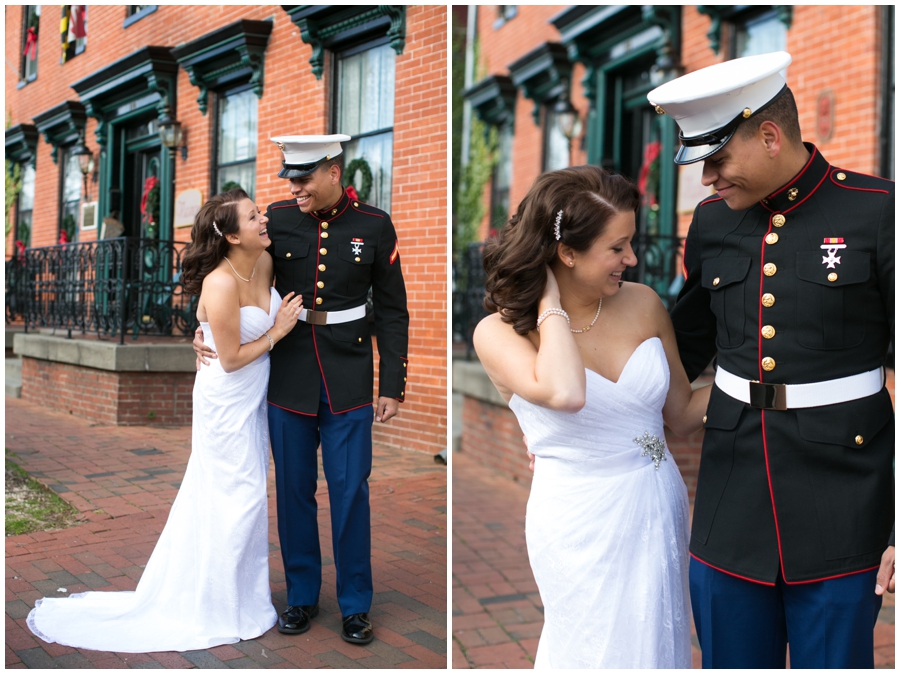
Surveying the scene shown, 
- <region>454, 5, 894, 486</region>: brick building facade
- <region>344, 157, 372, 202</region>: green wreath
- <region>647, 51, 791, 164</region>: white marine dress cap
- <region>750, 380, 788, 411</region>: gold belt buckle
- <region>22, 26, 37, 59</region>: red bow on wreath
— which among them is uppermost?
<region>454, 5, 894, 486</region>: brick building facade

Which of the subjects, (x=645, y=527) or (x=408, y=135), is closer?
(x=645, y=527)

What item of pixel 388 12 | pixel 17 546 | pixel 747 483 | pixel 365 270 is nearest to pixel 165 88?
pixel 388 12

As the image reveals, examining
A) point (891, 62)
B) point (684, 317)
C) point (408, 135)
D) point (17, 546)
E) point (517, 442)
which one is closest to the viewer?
point (684, 317)

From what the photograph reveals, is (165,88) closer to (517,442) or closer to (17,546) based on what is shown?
(17,546)

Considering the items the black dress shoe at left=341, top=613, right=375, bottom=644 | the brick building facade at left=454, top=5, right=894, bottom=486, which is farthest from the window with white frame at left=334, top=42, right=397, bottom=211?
the black dress shoe at left=341, top=613, right=375, bottom=644

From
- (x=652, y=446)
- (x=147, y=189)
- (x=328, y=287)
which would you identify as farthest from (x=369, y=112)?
(x=652, y=446)

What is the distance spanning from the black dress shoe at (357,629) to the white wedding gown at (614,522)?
1110mm

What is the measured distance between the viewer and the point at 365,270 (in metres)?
3.38

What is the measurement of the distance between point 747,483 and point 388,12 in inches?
139

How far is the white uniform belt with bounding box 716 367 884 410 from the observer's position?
1954 mm

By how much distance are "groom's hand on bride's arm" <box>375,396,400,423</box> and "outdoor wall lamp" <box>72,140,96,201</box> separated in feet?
5.64

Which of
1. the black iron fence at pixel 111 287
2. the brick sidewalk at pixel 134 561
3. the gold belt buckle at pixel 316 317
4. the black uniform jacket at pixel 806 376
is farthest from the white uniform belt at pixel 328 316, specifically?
the black uniform jacket at pixel 806 376

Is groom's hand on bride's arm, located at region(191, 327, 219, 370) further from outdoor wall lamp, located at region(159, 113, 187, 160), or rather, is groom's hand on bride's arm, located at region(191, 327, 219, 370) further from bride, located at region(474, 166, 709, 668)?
outdoor wall lamp, located at region(159, 113, 187, 160)

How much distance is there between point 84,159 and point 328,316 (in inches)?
62.0
